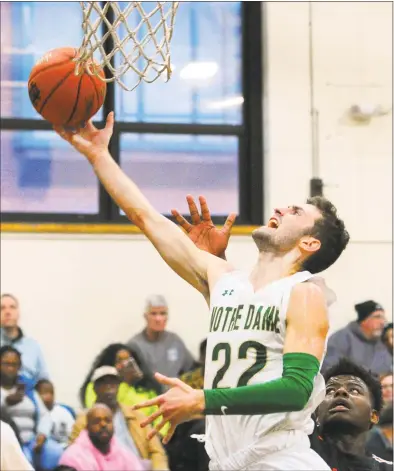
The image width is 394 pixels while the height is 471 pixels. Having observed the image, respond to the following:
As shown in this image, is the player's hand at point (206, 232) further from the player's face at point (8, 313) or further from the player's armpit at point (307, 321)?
the player's face at point (8, 313)

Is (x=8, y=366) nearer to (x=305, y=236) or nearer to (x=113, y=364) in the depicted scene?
(x=113, y=364)

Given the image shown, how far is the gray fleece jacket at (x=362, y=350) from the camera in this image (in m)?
8.34

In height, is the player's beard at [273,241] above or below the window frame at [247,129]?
below

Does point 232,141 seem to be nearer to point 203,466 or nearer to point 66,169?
point 66,169

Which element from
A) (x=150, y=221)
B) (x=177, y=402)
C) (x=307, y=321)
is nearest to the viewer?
(x=177, y=402)

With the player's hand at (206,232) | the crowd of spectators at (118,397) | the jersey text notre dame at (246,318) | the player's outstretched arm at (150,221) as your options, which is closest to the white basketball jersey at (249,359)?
the jersey text notre dame at (246,318)

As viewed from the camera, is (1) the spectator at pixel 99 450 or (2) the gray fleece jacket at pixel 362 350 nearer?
(1) the spectator at pixel 99 450

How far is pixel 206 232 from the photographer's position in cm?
406

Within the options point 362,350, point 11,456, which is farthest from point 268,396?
point 362,350

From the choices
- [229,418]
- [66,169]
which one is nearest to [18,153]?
[66,169]

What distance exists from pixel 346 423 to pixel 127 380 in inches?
132

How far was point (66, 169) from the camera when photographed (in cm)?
879

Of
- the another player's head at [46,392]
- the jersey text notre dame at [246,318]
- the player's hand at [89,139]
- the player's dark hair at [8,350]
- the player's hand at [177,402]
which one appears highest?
the player's hand at [89,139]

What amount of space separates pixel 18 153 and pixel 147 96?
1205 mm
